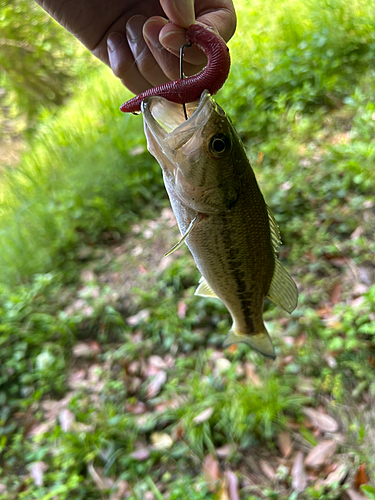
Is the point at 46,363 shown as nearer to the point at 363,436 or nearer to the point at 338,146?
the point at 363,436

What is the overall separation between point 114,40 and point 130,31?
0.12 metres

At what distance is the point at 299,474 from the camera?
2160 millimetres

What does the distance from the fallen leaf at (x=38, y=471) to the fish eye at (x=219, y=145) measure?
2.69m

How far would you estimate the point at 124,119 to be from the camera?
17.0 ft

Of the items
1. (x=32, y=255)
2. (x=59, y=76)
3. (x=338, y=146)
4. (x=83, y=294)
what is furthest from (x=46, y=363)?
(x=59, y=76)

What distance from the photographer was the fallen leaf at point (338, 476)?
6.72 feet

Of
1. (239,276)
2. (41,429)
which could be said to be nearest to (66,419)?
(41,429)

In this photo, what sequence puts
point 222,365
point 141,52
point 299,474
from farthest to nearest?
point 222,365 < point 299,474 < point 141,52

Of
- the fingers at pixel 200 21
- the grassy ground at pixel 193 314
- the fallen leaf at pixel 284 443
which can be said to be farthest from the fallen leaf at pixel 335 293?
the fingers at pixel 200 21

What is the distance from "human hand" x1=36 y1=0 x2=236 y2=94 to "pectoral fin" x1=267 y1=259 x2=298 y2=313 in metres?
0.88

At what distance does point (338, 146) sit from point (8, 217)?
401 cm

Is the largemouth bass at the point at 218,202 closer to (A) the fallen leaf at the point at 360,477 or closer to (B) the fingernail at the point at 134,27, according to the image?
(B) the fingernail at the point at 134,27

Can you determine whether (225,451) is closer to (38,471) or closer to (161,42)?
(38,471)

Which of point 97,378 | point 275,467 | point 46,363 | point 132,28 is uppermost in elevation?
point 132,28
